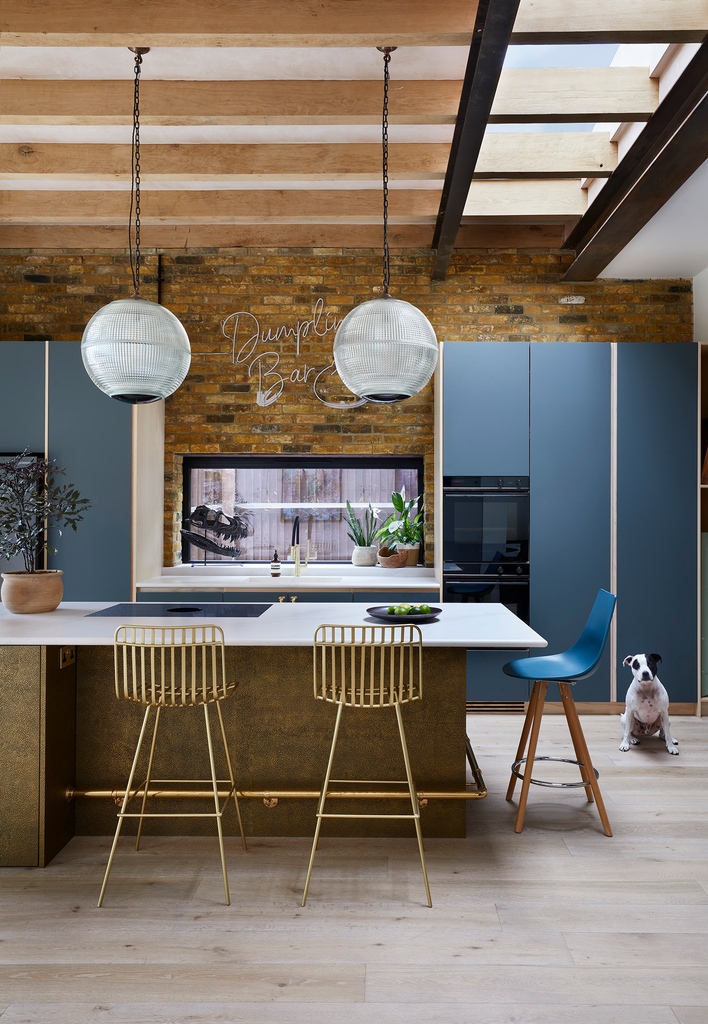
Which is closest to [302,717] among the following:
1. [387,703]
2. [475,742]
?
[387,703]

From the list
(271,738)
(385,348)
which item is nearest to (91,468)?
(271,738)

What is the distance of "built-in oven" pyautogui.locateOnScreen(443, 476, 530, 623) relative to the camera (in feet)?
16.1

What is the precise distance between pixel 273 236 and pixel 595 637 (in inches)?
138

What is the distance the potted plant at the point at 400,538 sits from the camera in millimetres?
5387

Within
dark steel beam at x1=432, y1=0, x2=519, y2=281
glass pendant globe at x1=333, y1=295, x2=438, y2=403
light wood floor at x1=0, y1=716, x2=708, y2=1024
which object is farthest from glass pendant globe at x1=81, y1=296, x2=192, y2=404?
light wood floor at x1=0, y1=716, x2=708, y2=1024

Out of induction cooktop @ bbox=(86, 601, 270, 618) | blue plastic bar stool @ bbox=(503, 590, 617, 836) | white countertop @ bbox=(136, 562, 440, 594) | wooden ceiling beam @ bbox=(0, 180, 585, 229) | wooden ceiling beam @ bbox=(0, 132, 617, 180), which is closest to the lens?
blue plastic bar stool @ bbox=(503, 590, 617, 836)

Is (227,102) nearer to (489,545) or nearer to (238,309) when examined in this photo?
(238,309)

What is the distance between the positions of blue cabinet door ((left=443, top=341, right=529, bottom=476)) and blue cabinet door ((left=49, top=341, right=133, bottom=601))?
2053mm

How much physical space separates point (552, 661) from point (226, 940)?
1.91 m

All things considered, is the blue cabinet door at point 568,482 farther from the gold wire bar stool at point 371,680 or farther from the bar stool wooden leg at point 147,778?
the bar stool wooden leg at point 147,778

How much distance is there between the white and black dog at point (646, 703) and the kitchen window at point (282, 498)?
2103 millimetres

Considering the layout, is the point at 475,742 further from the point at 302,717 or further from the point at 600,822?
the point at 302,717

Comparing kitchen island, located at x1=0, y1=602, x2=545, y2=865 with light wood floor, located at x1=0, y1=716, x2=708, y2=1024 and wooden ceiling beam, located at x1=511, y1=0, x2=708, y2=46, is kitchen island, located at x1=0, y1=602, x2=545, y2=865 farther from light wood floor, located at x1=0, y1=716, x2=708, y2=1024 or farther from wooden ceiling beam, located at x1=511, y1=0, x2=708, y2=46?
wooden ceiling beam, located at x1=511, y1=0, x2=708, y2=46

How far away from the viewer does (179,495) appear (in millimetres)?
5602
